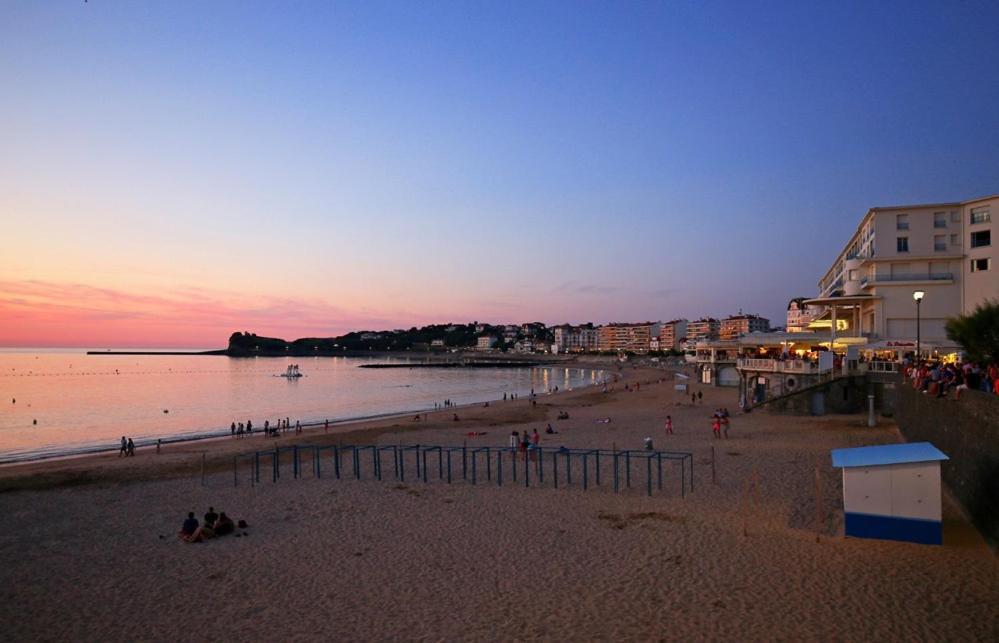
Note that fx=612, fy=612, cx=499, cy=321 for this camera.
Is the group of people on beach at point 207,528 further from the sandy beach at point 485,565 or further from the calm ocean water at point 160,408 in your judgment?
the calm ocean water at point 160,408

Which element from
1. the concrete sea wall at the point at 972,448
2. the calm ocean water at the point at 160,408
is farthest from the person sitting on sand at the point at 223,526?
the calm ocean water at the point at 160,408

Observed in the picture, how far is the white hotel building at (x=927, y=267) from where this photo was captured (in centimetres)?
3256

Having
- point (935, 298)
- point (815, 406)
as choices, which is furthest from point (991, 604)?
point (935, 298)

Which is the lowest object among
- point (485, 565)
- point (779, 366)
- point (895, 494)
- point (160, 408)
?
point (160, 408)

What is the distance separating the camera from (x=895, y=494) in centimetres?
1123

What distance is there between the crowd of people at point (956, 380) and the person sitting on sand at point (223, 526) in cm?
A: 1631

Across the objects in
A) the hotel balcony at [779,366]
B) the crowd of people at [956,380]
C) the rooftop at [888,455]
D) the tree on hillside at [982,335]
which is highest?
the tree on hillside at [982,335]

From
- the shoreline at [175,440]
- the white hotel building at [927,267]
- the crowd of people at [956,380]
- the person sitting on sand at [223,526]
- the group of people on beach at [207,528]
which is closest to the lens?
the group of people on beach at [207,528]

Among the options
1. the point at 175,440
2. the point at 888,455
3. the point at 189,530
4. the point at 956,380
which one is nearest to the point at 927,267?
the point at 956,380

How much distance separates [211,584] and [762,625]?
9262 mm

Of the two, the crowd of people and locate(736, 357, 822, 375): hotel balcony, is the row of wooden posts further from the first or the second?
locate(736, 357, 822, 375): hotel balcony

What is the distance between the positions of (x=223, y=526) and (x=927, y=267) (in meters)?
37.2

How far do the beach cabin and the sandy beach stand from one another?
311mm

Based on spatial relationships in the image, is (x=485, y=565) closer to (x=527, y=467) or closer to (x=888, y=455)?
(x=527, y=467)
